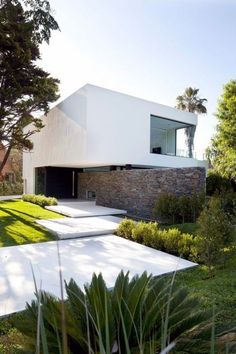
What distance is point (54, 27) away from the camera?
19.8 ft

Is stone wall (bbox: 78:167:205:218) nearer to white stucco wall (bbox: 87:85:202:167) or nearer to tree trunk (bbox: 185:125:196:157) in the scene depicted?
white stucco wall (bbox: 87:85:202:167)

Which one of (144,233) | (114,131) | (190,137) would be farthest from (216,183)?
(144,233)

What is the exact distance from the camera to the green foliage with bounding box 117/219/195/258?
787 centimetres

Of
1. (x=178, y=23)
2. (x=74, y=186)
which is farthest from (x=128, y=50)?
(x=74, y=186)

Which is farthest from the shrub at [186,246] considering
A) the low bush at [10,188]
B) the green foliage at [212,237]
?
the low bush at [10,188]

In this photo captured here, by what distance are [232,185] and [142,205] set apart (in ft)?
19.3

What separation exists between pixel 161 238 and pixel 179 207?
11.9 feet

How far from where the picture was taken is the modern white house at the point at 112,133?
1653 centimetres

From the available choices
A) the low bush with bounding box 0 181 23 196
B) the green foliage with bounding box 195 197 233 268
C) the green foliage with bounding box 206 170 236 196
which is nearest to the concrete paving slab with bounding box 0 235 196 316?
the green foliage with bounding box 195 197 233 268

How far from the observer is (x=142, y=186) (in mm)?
15008

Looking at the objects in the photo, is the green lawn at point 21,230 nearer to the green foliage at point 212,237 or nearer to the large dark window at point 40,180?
the green foliage at point 212,237

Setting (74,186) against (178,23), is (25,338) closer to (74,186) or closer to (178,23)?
(178,23)

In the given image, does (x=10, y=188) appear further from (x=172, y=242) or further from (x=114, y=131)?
(x=172, y=242)

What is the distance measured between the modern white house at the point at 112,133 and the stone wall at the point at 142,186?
1469 mm
